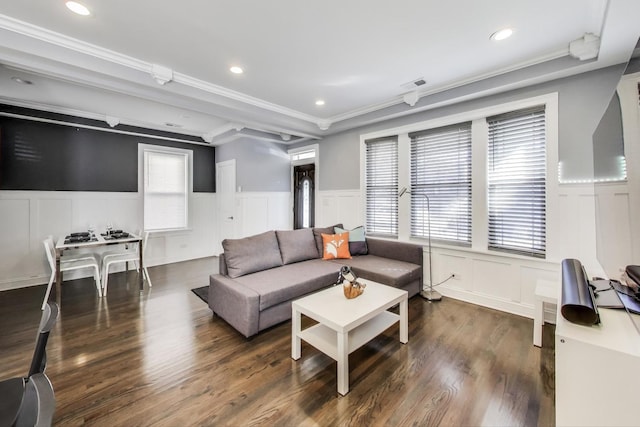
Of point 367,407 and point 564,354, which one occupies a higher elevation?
point 564,354

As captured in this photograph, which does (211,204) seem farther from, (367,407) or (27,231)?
(367,407)

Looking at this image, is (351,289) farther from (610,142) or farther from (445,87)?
(445,87)

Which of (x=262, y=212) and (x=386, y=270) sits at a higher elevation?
(x=262, y=212)

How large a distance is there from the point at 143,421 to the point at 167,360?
63 centimetres

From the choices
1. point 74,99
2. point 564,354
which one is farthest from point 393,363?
point 74,99

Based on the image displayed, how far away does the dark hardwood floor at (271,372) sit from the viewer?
165 cm

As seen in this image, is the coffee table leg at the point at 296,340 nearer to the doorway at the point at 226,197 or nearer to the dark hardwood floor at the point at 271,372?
the dark hardwood floor at the point at 271,372

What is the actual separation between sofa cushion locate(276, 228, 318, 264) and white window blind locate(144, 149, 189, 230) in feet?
10.3

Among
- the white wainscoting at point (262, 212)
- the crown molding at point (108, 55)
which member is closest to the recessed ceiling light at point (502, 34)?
the crown molding at point (108, 55)

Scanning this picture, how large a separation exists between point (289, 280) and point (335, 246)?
46.9 inches

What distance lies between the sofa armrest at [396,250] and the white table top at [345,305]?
127 cm

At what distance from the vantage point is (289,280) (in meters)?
2.89

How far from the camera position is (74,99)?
147 inches

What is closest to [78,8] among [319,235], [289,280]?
[289,280]
